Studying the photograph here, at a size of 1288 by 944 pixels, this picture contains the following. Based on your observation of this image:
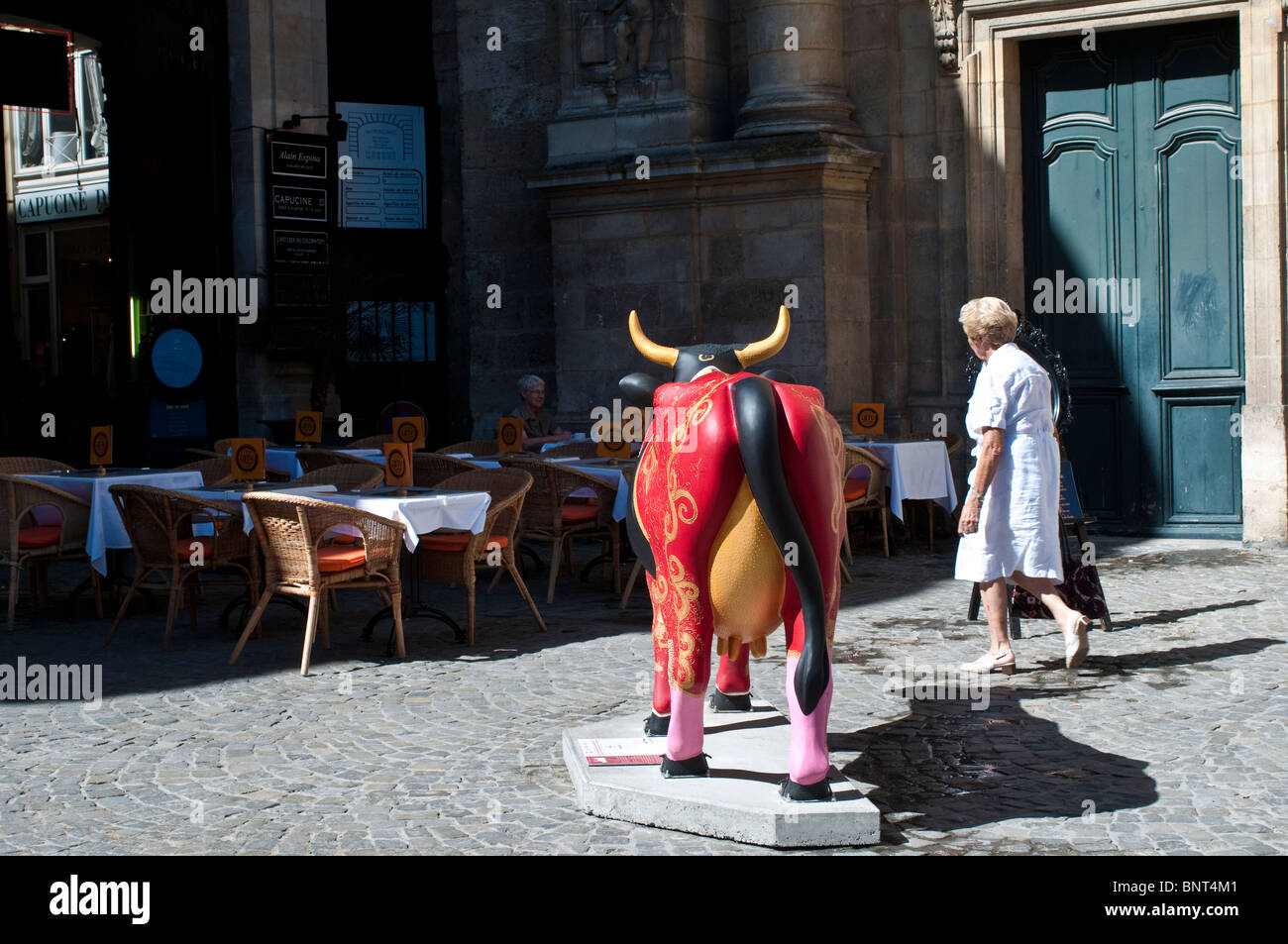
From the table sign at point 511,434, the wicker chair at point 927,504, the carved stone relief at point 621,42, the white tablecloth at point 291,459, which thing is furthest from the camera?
the carved stone relief at point 621,42

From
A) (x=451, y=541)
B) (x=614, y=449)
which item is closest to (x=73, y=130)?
(x=614, y=449)

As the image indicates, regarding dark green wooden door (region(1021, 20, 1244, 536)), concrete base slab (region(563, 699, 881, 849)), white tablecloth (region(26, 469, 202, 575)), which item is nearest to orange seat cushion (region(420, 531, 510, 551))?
white tablecloth (region(26, 469, 202, 575))

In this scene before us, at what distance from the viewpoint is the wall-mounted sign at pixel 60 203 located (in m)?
24.7

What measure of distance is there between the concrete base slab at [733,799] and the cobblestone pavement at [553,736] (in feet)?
0.23

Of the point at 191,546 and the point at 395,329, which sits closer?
the point at 191,546

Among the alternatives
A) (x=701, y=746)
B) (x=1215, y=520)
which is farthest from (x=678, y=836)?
(x=1215, y=520)

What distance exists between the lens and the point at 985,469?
7105 millimetres

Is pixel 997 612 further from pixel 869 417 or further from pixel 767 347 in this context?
pixel 869 417

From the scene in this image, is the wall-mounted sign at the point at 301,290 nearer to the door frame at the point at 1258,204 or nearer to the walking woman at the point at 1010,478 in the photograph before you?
the door frame at the point at 1258,204

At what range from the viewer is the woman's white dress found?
710 cm

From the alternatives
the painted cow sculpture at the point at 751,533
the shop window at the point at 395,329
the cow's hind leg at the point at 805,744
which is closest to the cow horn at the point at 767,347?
the painted cow sculpture at the point at 751,533

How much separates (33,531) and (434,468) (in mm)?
2557

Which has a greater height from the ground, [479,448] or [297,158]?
[297,158]
